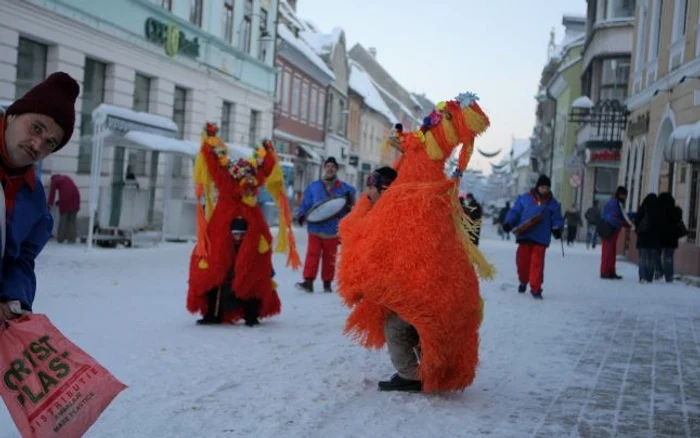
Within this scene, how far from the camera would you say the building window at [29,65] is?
15.6m

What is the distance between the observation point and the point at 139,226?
1623cm

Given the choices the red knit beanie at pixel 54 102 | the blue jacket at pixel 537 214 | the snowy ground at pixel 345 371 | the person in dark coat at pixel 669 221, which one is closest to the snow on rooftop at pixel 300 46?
the person in dark coat at pixel 669 221

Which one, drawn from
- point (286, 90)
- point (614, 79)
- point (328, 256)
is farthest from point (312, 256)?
point (614, 79)

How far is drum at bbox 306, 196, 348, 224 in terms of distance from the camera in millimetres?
10281

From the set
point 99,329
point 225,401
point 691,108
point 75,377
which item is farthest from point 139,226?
point 75,377

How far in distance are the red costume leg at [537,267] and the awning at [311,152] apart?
89.2 feet

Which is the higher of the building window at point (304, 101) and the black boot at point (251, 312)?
the building window at point (304, 101)

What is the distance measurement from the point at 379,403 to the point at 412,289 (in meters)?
0.71

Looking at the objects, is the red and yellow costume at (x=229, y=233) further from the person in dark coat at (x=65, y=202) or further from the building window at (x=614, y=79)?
the building window at (x=614, y=79)

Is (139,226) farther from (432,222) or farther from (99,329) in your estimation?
(432,222)

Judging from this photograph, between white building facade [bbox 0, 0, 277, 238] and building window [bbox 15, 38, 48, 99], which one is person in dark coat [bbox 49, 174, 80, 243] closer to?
white building facade [bbox 0, 0, 277, 238]

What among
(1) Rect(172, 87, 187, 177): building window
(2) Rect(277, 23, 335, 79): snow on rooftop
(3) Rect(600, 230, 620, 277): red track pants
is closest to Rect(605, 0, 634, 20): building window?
(2) Rect(277, 23, 335, 79): snow on rooftop

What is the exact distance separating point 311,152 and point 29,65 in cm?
2342

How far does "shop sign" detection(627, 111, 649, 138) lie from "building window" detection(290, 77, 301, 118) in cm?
1688
